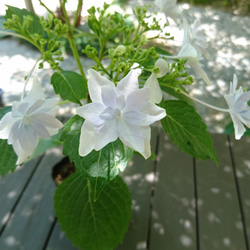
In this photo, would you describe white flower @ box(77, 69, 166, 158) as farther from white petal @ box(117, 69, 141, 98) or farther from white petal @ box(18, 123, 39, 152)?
white petal @ box(18, 123, 39, 152)

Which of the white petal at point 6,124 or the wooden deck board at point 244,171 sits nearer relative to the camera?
the white petal at point 6,124

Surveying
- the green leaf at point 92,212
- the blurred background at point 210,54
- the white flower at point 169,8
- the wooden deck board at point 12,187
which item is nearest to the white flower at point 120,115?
the white flower at point 169,8

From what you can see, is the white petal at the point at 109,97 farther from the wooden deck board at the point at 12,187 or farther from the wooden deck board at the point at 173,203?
the wooden deck board at the point at 12,187

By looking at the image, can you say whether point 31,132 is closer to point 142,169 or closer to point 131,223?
point 131,223

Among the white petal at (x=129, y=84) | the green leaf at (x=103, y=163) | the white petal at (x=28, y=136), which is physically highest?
the white petal at (x=129, y=84)

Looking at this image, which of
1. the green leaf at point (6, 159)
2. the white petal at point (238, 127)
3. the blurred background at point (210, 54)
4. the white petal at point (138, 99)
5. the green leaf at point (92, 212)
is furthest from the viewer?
the blurred background at point (210, 54)

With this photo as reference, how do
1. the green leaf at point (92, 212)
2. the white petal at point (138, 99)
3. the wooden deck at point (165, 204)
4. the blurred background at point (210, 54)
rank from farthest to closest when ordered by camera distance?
the blurred background at point (210, 54), the wooden deck at point (165, 204), the green leaf at point (92, 212), the white petal at point (138, 99)

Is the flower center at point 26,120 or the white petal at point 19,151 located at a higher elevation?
the flower center at point 26,120

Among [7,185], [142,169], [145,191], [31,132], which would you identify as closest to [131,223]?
Result: [145,191]
